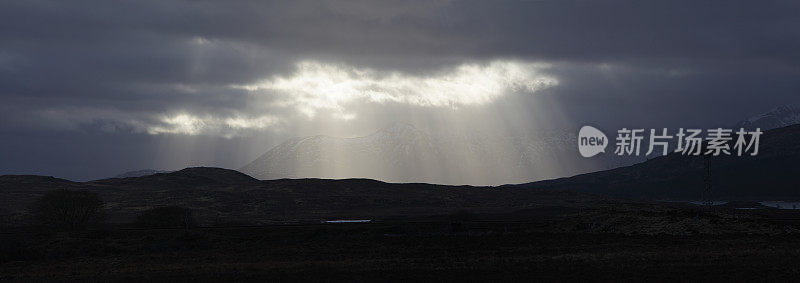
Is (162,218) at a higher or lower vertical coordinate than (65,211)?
lower

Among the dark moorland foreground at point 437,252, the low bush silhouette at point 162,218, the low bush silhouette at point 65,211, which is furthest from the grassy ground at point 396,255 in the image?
the low bush silhouette at point 65,211

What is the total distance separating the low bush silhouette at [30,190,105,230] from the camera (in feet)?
360

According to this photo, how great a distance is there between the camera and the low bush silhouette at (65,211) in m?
110

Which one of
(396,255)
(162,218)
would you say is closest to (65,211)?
(162,218)

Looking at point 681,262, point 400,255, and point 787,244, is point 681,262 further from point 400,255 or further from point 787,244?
point 400,255

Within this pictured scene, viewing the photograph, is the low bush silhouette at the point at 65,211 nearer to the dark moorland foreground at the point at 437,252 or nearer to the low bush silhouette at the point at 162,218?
the low bush silhouette at the point at 162,218

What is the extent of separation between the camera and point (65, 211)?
109875 millimetres

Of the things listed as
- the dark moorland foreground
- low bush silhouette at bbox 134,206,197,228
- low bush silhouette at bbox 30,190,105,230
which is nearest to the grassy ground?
the dark moorland foreground

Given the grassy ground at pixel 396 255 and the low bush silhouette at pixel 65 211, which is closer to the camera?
the grassy ground at pixel 396 255

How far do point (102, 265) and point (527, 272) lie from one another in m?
39.8

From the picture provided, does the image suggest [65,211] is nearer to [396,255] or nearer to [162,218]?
[162,218]

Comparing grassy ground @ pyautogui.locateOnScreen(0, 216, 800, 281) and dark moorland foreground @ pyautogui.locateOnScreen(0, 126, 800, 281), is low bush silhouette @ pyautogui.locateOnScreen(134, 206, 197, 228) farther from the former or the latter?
dark moorland foreground @ pyautogui.locateOnScreen(0, 126, 800, 281)

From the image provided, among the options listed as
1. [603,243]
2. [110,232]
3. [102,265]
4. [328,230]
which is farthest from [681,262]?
[110,232]

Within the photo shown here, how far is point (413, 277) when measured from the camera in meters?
50.4
